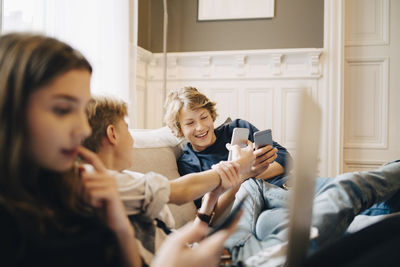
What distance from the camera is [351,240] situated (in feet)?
2.28

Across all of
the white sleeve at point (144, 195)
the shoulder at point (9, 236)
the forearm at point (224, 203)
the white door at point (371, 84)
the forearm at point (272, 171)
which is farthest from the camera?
the white door at point (371, 84)

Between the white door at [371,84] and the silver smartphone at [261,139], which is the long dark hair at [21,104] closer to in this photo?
the silver smartphone at [261,139]

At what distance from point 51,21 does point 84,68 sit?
1463 mm

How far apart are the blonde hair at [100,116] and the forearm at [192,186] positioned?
0.77 feet

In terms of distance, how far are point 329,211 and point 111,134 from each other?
627 mm

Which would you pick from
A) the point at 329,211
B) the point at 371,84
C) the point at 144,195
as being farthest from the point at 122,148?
the point at 371,84

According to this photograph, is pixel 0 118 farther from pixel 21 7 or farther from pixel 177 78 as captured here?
pixel 177 78

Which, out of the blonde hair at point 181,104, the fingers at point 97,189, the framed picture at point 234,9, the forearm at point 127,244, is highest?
the framed picture at point 234,9

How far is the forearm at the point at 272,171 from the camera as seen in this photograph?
182 cm

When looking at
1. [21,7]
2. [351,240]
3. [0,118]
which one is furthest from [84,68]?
[21,7]

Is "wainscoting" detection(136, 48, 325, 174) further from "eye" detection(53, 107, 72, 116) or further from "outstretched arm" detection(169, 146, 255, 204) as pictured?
"eye" detection(53, 107, 72, 116)

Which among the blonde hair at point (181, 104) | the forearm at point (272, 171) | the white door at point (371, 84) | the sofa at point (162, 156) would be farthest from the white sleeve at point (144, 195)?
the white door at point (371, 84)

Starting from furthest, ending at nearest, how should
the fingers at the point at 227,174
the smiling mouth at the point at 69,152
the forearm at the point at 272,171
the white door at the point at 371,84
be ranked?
1. the white door at the point at 371,84
2. the forearm at the point at 272,171
3. the fingers at the point at 227,174
4. the smiling mouth at the point at 69,152

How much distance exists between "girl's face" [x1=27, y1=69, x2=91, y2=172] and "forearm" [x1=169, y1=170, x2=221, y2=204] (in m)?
0.39
